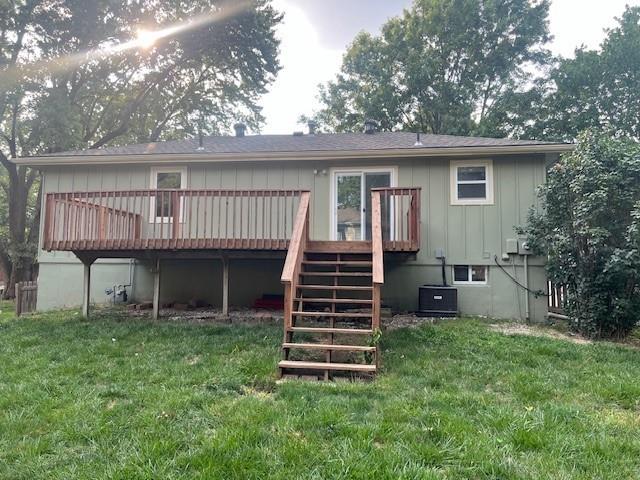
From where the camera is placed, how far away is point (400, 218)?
25.8ft

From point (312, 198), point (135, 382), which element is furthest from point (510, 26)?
point (135, 382)

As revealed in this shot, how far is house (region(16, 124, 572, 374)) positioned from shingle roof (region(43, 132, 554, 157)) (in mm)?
83

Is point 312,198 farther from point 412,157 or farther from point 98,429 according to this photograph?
point 98,429

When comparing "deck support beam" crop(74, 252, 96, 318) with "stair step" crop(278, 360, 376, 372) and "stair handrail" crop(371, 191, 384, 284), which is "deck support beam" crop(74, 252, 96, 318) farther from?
"stair handrail" crop(371, 191, 384, 284)

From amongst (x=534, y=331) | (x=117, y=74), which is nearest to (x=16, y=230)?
(x=117, y=74)

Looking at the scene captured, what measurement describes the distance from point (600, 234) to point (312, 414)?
5488 mm

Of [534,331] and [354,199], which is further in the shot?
[354,199]

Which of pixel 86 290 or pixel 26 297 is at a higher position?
pixel 86 290

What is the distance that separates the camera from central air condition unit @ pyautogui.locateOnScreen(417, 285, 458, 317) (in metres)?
8.02

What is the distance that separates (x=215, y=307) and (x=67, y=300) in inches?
136

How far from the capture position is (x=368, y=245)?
728 centimetres

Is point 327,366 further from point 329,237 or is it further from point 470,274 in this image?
point 470,274

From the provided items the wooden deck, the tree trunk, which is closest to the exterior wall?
the wooden deck

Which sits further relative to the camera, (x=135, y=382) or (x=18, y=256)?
(x=18, y=256)
